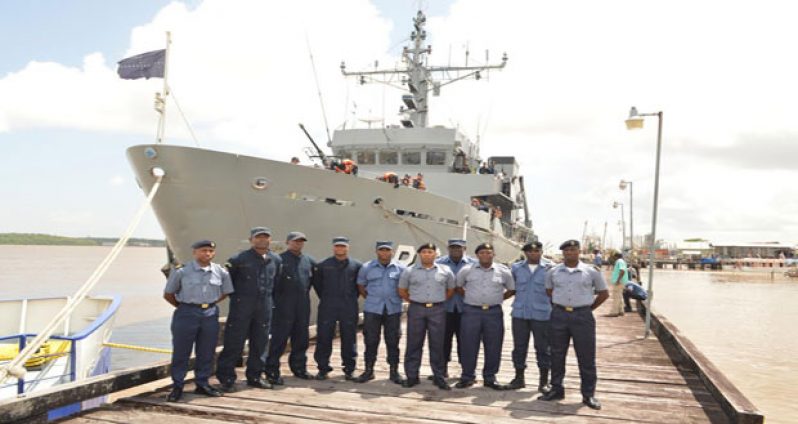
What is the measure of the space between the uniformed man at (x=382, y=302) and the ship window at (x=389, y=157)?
38.4 feet

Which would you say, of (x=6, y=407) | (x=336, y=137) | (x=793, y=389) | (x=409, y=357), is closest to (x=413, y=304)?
(x=409, y=357)

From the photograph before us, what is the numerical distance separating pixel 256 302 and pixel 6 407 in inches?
77.3

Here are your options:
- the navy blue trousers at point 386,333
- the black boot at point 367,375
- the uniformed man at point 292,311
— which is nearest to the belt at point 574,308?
the navy blue trousers at point 386,333

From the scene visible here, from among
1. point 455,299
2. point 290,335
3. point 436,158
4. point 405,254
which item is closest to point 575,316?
point 455,299

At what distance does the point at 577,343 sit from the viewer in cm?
486

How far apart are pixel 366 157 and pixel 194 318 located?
12.9 m

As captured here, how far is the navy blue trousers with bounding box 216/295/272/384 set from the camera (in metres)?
5.02

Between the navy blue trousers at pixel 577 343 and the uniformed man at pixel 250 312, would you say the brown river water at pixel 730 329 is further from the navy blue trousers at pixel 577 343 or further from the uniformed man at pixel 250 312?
the uniformed man at pixel 250 312

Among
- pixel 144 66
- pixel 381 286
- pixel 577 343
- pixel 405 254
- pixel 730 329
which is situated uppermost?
pixel 144 66

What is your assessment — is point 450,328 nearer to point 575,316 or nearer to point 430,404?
point 430,404

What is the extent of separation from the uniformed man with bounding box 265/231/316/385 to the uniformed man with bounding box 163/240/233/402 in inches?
26.7

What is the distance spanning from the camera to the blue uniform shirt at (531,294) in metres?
5.41

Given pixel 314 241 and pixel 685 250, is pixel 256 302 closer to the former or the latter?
pixel 314 241

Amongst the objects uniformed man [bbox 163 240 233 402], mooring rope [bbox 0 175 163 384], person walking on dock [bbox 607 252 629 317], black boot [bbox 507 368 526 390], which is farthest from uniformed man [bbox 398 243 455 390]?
person walking on dock [bbox 607 252 629 317]
